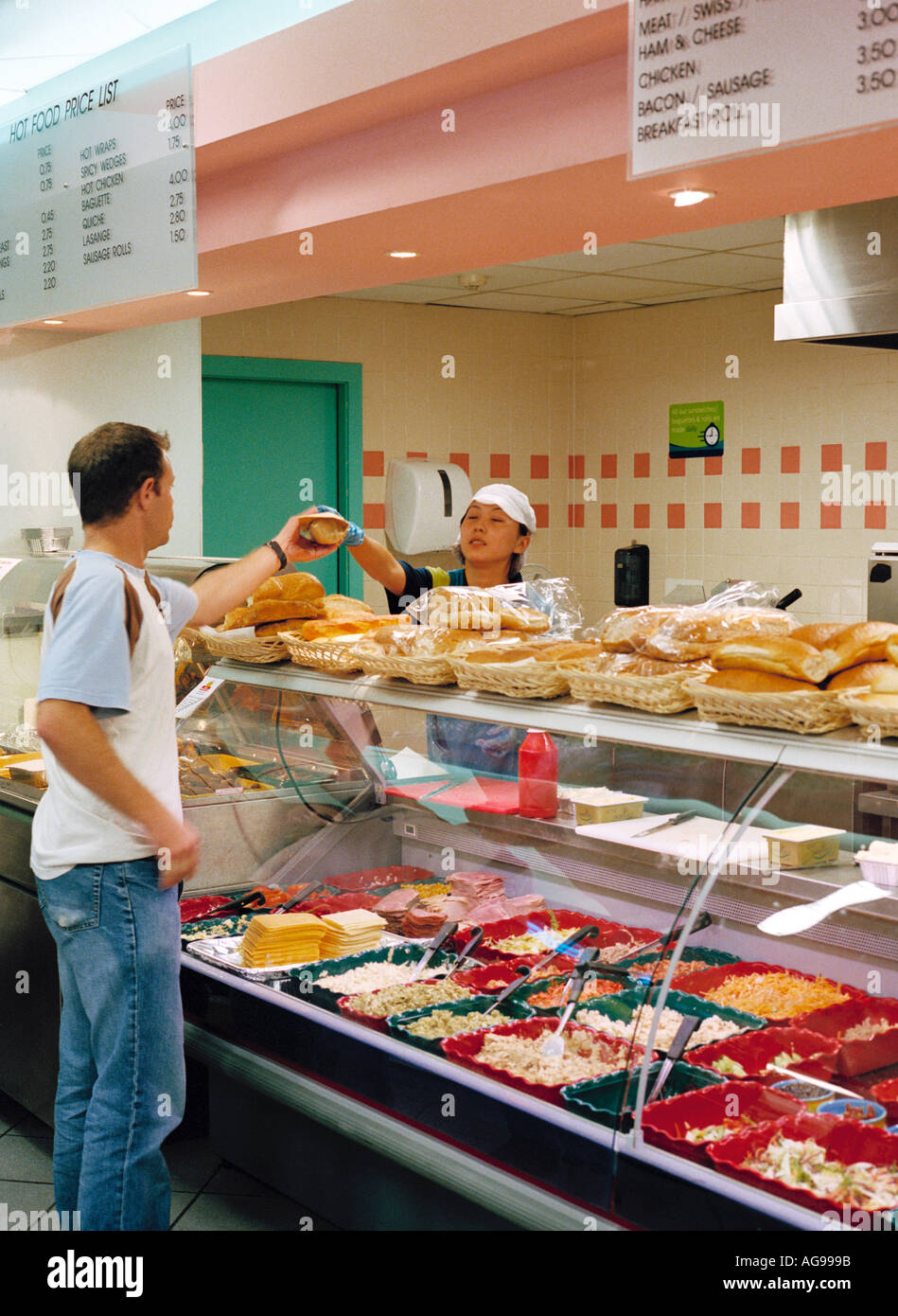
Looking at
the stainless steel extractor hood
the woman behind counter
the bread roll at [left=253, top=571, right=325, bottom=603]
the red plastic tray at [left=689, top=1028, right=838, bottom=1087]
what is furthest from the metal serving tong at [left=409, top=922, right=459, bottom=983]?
the stainless steel extractor hood

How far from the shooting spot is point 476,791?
117 inches

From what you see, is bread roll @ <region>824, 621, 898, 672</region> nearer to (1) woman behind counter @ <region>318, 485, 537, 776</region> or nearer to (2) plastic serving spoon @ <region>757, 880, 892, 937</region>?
(2) plastic serving spoon @ <region>757, 880, 892, 937</region>

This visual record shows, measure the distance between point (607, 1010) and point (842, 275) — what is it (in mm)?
2364

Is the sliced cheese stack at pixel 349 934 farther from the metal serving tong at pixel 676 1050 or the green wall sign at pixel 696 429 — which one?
the green wall sign at pixel 696 429

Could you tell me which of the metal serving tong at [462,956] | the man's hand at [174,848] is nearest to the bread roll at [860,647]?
the metal serving tong at [462,956]

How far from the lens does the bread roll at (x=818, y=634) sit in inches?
85.4

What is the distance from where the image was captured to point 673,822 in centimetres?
252

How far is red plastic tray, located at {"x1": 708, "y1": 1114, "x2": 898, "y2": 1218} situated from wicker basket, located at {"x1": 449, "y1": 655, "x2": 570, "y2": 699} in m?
0.87

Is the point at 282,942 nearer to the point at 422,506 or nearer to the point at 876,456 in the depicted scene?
the point at 422,506

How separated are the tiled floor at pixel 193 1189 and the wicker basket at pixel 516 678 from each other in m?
1.22

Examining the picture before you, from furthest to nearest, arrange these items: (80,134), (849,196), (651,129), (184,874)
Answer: (80,134) → (849,196) → (184,874) → (651,129)
